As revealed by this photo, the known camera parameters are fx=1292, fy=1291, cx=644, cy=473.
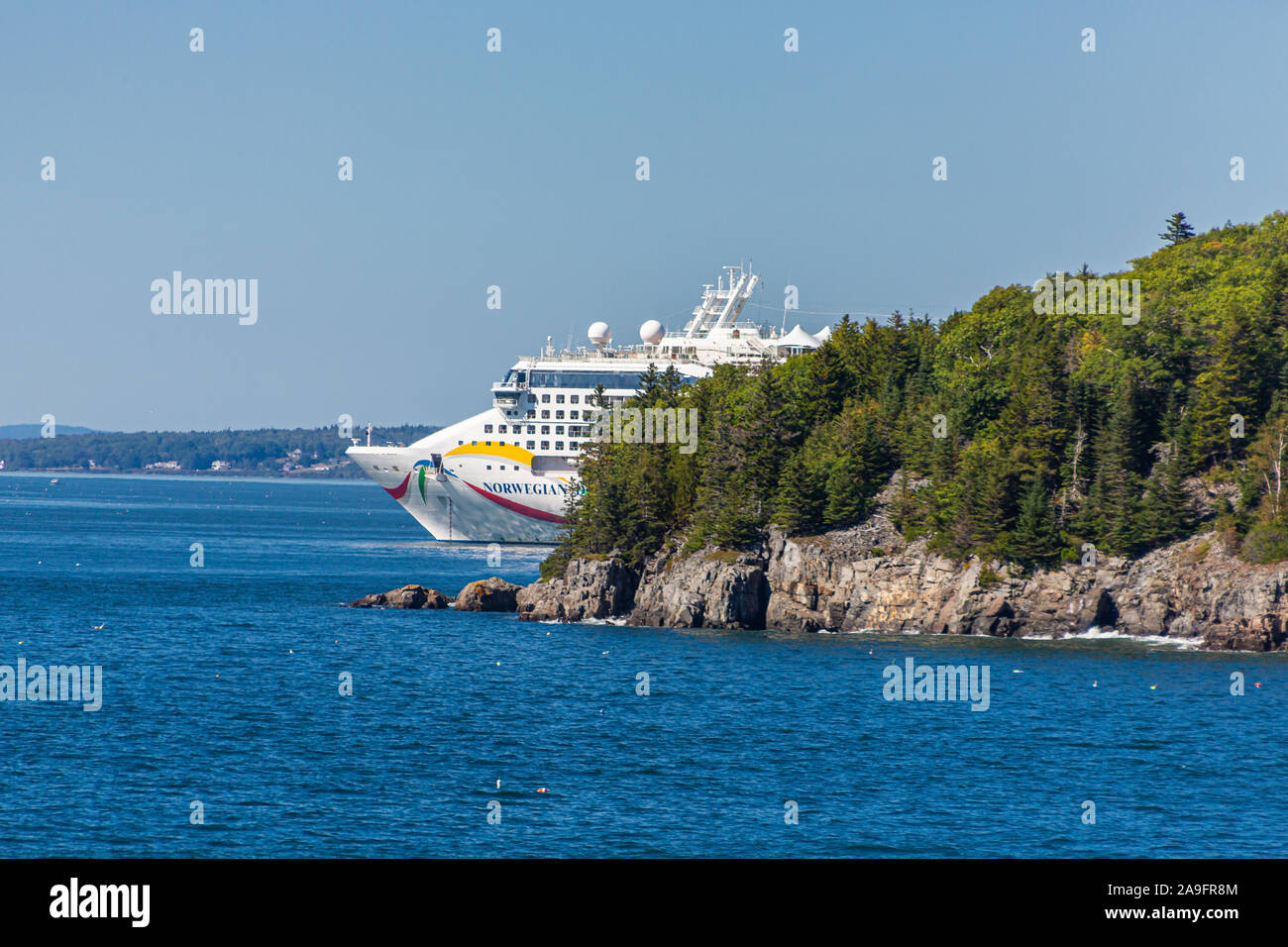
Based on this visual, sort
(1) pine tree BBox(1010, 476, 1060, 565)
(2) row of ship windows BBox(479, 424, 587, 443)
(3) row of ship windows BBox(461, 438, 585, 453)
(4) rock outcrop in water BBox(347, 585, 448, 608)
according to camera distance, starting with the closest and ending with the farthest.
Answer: (1) pine tree BBox(1010, 476, 1060, 565) → (4) rock outcrop in water BBox(347, 585, 448, 608) → (3) row of ship windows BBox(461, 438, 585, 453) → (2) row of ship windows BBox(479, 424, 587, 443)

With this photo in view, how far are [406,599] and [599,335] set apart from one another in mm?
58042

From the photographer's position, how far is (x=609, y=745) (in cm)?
4234

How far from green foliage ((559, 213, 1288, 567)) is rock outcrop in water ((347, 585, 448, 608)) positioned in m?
8.82

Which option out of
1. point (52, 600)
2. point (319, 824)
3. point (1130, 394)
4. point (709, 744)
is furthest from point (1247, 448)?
point (52, 600)

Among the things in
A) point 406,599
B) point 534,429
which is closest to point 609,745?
point 406,599

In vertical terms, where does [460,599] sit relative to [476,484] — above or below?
below

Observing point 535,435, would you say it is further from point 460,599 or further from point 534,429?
point 460,599

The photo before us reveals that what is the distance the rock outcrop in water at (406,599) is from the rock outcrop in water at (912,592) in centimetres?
549

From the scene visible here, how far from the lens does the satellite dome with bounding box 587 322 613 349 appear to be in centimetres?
13038

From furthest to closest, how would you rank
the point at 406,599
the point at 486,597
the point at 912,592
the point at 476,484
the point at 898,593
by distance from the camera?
the point at 476,484, the point at 486,597, the point at 406,599, the point at 898,593, the point at 912,592

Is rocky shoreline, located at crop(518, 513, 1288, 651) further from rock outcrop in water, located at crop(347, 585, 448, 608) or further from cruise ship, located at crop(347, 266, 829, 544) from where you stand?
cruise ship, located at crop(347, 266, 829, 544)

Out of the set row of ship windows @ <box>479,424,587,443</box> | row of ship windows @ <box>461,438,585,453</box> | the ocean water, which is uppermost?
row of ship windows @ <box>479,424,587,443</box>

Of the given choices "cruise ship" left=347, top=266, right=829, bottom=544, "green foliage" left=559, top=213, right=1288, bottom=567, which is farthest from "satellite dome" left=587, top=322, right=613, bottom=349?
"green foliage" left=559, top=213, right=1288, bottom=567

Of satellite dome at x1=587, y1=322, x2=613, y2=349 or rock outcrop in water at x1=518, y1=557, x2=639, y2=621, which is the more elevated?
satellite dome at x1=587, y1=322, x2=613, y2=349
